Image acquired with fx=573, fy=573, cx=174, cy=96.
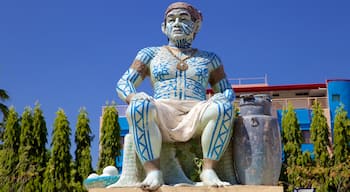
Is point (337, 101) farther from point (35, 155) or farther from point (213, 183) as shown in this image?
point (213, 183)

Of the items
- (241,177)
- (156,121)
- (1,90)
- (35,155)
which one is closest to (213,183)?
(241,177)

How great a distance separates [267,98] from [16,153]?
1551 centimetres

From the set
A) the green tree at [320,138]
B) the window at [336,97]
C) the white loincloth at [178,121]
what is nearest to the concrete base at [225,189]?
the white loincloth at [178,121]

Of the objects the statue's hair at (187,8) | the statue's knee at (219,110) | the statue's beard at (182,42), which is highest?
the statue's hair at (187,8)

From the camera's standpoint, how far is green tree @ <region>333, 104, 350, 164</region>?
19.5 m

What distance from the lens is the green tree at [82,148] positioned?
19.7m

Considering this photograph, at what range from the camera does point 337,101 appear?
26141 millimetres

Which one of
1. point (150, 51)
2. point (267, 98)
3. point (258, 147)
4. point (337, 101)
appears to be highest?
point (337, 101)

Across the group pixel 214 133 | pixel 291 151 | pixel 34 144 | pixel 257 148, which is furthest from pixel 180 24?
pixel 34 144

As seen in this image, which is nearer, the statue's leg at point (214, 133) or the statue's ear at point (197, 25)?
the statue's leg at point (214, 133)

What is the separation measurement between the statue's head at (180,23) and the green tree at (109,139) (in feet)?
44.1

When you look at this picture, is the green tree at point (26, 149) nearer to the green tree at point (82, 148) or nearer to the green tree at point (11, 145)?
the green tree at point (11, 145)

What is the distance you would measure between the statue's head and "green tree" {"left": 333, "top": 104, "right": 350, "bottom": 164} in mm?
14165

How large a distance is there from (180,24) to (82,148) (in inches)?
567
